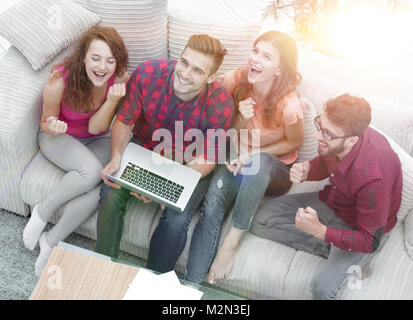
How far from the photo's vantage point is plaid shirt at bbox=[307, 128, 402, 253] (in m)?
1.48

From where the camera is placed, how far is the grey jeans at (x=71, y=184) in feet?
5.77

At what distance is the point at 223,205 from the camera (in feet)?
5.70

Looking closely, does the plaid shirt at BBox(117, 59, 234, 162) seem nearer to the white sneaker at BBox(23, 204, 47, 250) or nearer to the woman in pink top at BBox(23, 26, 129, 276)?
the woman in pink top at BBox(23, 26, 129, 276)

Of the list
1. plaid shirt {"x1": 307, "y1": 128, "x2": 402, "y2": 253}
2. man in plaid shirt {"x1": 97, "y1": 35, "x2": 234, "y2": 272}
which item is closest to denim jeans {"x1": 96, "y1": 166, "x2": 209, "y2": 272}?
man in plaid shirt {"x1": 97, "y1": 35, "x2": 234, "y2": 272}

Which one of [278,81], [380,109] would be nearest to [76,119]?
→ [278,81]

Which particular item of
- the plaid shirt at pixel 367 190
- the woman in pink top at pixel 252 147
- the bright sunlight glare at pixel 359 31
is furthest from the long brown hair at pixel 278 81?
the bright sunlight glare at pixel 359 31

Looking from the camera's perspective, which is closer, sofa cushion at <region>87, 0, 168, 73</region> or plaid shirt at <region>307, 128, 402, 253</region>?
plaid shirt at <region>307, 128, 402, 253</region>

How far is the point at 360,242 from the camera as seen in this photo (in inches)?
60.6

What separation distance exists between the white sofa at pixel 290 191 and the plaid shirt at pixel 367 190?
0.35 feet

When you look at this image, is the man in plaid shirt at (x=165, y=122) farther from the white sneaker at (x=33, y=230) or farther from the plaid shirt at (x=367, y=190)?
the plaid shirt at (x=367, y=190)

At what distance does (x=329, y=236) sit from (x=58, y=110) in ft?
3.31

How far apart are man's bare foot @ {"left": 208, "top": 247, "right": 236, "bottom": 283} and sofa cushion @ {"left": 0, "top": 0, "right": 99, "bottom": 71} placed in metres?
0.95

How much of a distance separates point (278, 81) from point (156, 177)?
1.73ft

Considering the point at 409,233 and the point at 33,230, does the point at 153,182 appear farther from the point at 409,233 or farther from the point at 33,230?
the point at 409,233
